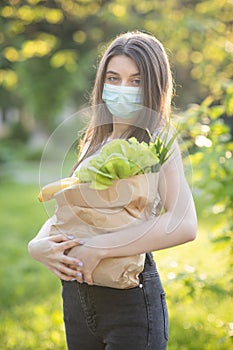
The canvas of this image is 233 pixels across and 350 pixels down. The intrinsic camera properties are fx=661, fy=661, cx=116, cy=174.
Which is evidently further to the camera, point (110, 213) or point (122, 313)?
point (122, 313)

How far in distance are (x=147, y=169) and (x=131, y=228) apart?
21 centimetres

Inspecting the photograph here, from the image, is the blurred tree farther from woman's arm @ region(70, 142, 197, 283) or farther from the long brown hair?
woman's arm @ region(70, 142, 197, 283)

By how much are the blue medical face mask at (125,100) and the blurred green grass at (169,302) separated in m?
1.63

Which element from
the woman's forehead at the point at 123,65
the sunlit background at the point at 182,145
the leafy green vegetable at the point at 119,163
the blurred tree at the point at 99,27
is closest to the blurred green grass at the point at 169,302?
the sunlit background at the point at 182,145

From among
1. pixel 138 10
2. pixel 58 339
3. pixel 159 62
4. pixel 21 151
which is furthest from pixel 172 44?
pixel 21 151

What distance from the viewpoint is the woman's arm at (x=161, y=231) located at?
2.07m

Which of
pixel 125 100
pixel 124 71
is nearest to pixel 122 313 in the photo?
pixel 125 100

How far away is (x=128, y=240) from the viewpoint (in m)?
2.06

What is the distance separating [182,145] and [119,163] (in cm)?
83

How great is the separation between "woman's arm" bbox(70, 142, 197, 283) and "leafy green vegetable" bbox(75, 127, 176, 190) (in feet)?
0.38

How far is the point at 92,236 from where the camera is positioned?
6.88 feet

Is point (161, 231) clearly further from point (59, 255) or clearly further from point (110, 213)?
point (59, 255)

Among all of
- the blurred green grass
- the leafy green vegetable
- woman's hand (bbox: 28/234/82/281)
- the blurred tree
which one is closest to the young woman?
woman's hand (bbox: 28/234/82/281)

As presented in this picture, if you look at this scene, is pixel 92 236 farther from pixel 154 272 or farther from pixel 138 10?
pixel 138 10
